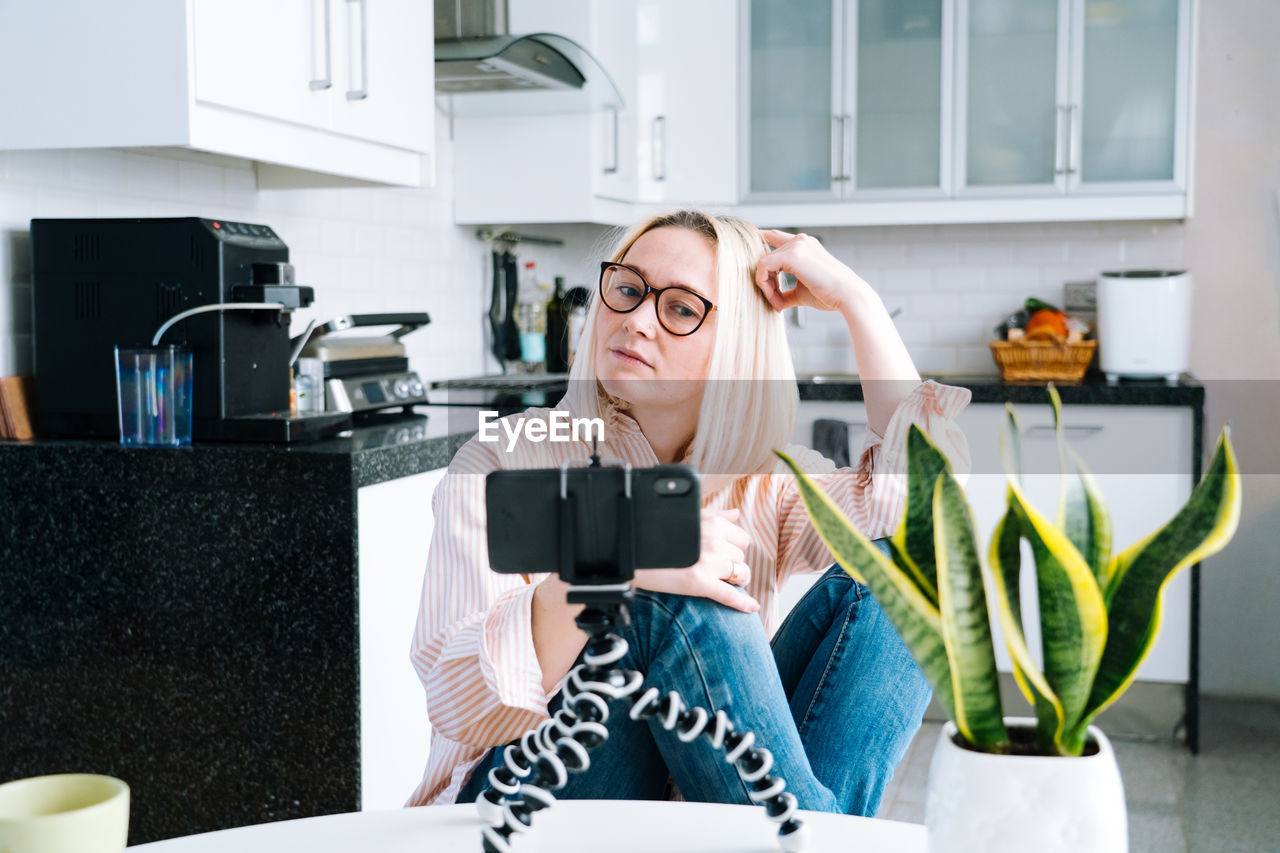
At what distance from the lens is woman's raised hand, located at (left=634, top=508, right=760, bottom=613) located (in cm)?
100

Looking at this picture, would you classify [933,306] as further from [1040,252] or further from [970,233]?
[1040,252]

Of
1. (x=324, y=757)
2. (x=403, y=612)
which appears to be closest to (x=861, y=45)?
(x=403, y=612)

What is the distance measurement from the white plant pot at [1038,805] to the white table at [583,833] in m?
0.26

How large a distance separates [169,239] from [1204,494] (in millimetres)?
1861

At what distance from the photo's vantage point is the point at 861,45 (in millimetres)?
3766

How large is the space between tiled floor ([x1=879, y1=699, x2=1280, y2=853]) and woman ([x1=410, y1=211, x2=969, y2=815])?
158 cm

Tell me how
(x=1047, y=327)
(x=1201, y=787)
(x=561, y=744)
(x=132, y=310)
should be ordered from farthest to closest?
(x=1047, y=327) < (x=1201, y=787) < (x=132, y=310) < (x=561, y=744)

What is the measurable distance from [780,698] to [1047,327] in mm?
2783

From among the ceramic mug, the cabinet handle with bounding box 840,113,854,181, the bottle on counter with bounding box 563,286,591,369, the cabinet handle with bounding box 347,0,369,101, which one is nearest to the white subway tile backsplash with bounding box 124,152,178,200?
the cabinet handle with bounding box 347,0,369,101

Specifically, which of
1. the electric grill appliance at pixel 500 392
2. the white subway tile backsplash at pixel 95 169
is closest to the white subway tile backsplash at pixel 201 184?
the white subway tile backsplash at pixel 95 169

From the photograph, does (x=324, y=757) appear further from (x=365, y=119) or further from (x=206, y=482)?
(x=365, y=119)

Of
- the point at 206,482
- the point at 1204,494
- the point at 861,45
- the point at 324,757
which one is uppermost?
the point at 861,45

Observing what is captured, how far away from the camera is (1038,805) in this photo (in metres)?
0.59

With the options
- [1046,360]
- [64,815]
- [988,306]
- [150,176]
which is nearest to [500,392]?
[150,176]
